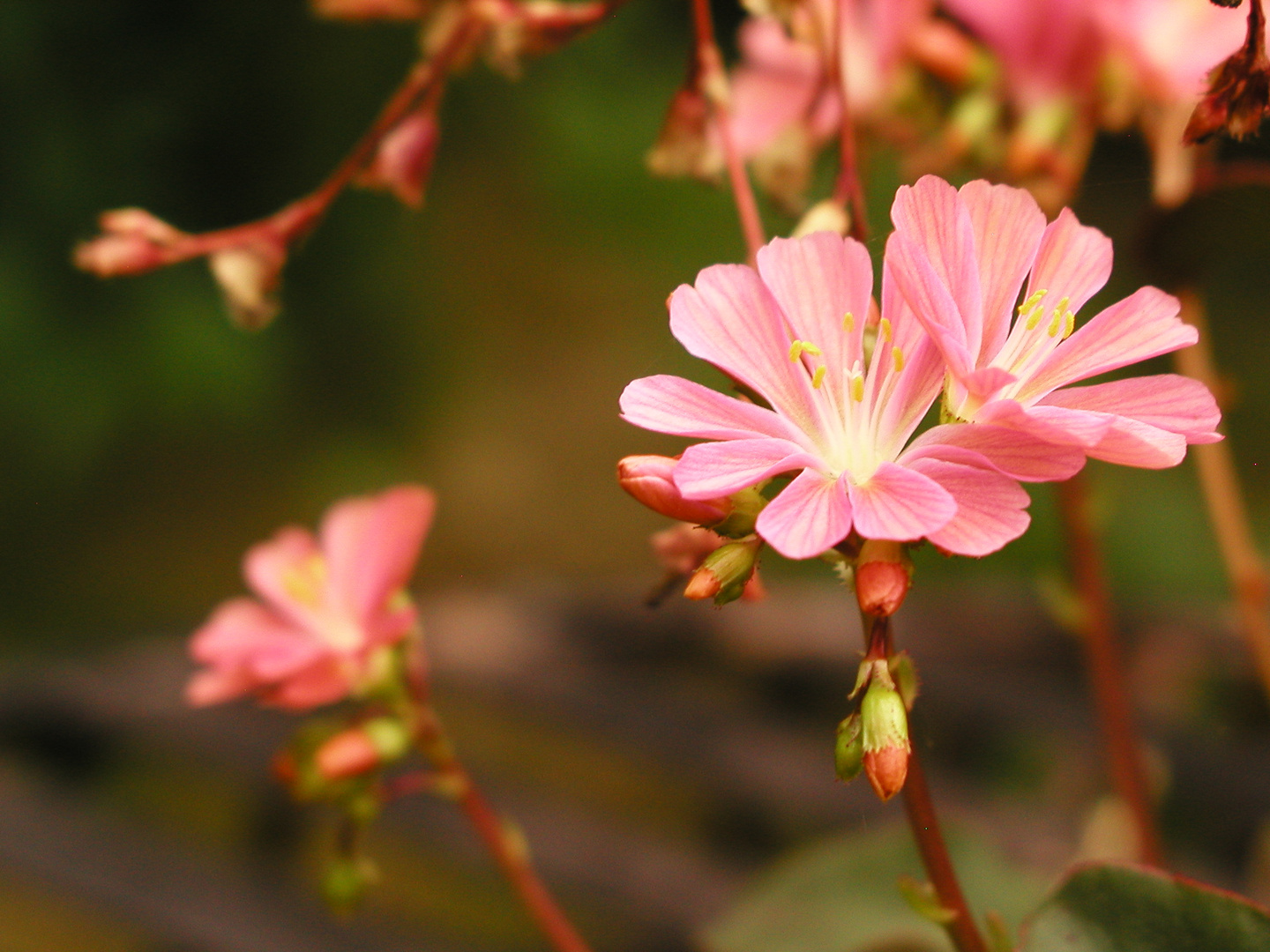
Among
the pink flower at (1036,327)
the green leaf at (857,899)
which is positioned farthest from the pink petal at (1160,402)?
the green leaf at (857,899)

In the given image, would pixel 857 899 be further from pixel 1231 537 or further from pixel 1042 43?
pixel 1042 43

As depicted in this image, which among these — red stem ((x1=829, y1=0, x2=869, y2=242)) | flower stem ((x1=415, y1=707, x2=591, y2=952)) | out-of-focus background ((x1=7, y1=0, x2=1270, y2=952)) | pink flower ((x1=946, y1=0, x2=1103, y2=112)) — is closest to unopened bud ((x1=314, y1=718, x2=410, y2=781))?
flower stem ((x1=415, y1=707, x2=591, y2=952))

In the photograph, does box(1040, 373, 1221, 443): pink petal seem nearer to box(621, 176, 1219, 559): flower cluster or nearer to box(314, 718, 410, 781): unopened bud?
box(621, 176, 1219, 559): flower cluster

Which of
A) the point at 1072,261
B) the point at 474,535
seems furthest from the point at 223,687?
the point at 474,535

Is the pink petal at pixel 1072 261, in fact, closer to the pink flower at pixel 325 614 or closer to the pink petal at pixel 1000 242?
the pink petal at pixel 1000 242

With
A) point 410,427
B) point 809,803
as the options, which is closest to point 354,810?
point 809,803
